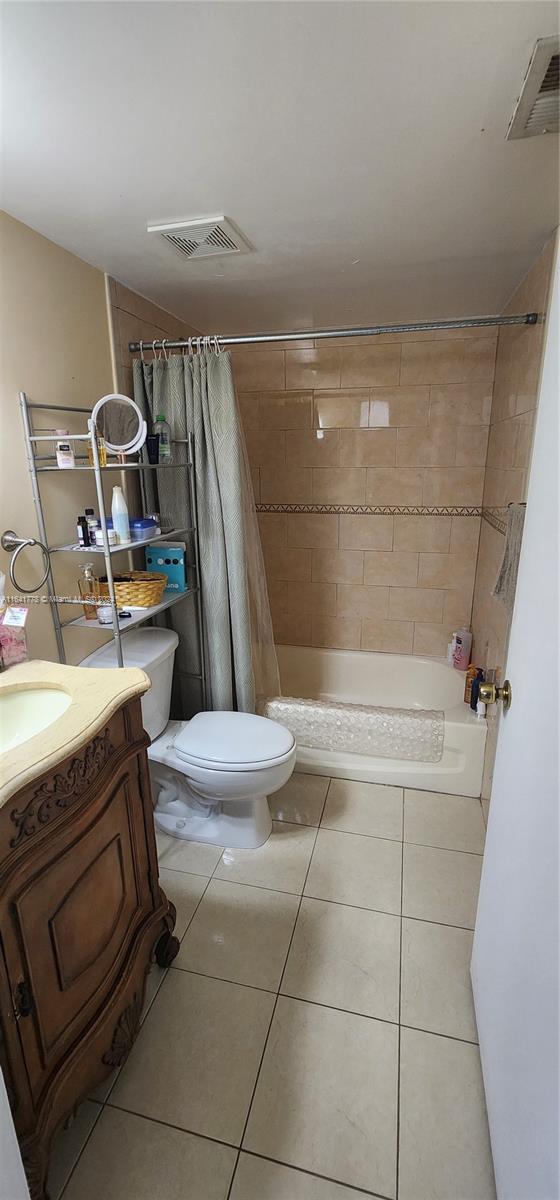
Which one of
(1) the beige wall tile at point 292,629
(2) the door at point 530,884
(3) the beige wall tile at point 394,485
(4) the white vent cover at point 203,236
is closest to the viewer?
(2) the door at point 530,884

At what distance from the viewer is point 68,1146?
110cm

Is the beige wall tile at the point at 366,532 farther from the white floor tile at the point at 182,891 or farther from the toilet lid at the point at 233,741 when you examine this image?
the white floor tile at the point at 182,891

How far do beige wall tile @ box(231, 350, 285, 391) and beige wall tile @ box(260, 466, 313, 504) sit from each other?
46 cm

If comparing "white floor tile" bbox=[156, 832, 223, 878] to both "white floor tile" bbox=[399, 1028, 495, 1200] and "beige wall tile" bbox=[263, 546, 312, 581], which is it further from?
"beige wall tile" bbox=[263, 546, 312, 581]

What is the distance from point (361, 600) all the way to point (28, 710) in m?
2.08

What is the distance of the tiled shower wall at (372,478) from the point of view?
8.58 ft

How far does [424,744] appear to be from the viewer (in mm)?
2215

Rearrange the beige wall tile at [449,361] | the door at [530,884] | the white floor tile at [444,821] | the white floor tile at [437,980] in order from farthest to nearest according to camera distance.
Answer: the beige wall tile at [449,361] < the white floor tile at [444,821] < the white floor tile at [437,980] < the door at [530,884]

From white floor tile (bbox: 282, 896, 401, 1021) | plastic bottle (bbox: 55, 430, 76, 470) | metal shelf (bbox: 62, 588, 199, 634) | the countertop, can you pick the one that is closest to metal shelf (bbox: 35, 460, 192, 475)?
plastic bottle (bbox: 55, 430, 76, 470)

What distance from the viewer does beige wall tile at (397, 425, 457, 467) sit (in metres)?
2.66

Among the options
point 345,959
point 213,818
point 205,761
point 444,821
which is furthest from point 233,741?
point 444,821

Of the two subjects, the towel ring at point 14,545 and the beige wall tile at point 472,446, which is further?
the beige wall tile at point 472,446

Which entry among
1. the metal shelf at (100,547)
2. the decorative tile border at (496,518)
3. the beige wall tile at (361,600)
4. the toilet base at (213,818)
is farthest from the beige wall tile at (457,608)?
the metal shelf at (100,547)

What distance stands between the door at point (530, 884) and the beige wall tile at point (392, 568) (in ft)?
5.62
